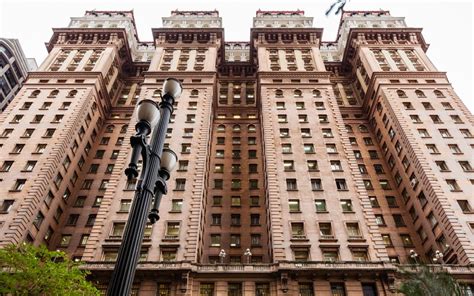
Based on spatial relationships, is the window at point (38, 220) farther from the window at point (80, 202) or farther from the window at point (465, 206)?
the window at point (465, 206)

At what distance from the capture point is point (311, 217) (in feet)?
134

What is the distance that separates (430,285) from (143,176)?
19658 millimetres

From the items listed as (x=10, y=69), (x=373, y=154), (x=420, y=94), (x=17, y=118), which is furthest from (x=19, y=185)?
(x=420, y=94)

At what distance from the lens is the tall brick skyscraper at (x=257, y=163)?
37.3 metres

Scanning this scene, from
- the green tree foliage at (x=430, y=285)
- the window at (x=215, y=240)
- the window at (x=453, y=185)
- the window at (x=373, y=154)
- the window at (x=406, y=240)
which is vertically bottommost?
the green tree foliage at (x=430, y=285)

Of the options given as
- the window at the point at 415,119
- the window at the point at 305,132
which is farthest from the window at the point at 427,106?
the window at the point at 305,132

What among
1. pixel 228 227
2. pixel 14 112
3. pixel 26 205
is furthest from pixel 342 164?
pixel 14 112

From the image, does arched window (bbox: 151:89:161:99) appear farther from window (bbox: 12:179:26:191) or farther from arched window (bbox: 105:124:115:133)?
window (bbox: 12:179:26:191)

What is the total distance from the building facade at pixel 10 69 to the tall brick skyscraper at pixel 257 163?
47.9ft

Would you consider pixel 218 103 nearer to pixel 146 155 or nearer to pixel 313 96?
pixel 313 96

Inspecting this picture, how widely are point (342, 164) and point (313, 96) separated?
1609 centimetres

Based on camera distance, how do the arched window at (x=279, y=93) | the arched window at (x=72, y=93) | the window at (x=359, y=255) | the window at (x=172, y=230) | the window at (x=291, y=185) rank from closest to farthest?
1. the window at (x=359, y=255)
2. the window at (x=172, y=230)
3. the window at (x=291, y=185)
4. the arched window at (x=72, y=93)
5. the arched window at (x=279, y=93)

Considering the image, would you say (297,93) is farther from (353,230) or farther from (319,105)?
(353,230)

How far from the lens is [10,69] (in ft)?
278
